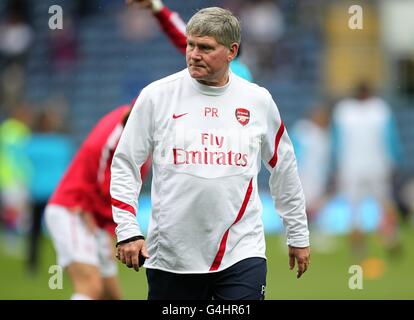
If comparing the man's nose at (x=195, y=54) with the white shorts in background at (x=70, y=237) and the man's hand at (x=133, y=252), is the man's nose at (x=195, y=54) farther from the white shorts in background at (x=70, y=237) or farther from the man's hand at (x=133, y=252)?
the white shorts in background at (x=70, y=237)

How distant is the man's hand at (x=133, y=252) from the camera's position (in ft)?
20.5

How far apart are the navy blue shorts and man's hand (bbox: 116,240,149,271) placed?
0.33 metres

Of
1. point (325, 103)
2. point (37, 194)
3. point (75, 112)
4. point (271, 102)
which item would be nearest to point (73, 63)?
point (75, 112)

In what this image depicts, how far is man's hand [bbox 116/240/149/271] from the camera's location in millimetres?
6258

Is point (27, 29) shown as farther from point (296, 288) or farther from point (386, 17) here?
point (296, 288)

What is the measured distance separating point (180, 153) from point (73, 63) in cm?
2011

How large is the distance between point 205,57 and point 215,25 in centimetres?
19

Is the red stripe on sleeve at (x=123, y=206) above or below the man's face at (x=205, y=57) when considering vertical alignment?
below

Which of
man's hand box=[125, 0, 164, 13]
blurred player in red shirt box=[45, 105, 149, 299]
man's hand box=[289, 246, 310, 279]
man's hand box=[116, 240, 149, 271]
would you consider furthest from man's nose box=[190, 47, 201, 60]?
man's hand box=[125, 0, 164, 13]

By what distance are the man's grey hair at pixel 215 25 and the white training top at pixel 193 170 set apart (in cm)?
30

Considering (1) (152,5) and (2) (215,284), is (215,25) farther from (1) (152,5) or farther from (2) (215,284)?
(1) (152,5)

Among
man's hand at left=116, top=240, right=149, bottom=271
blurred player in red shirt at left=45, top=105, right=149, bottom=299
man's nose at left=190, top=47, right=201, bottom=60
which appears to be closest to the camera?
man's hand at left=116, top=240, right=149, bottom=271

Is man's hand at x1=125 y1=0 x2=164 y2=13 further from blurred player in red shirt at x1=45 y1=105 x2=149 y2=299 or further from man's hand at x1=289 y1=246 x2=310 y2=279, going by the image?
man's hand at x1=289 y1=246 x2=310 y2=279

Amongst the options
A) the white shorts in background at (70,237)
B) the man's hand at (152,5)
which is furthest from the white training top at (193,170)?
the man's hand at (152,5)
